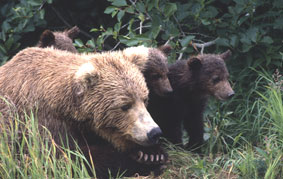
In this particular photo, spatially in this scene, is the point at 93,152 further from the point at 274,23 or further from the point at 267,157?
the point at 274,23

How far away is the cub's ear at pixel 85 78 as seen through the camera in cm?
396

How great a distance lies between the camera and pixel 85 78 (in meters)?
3.97

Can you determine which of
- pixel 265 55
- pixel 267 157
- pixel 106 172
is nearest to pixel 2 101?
pixel 106 172

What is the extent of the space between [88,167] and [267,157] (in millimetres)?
1582

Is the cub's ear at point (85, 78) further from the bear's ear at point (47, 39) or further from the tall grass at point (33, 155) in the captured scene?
the bear's ear at point (47, 39)

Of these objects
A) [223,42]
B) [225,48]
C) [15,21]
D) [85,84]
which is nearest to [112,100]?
[85,84]

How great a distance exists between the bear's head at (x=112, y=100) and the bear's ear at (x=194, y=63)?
4.90ft

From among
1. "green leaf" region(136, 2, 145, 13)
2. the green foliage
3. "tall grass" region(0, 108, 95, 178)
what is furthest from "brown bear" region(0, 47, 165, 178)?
the green foliage

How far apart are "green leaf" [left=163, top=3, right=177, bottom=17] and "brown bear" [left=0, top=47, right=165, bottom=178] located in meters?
1.73

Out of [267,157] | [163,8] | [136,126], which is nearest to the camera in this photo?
[136,126]

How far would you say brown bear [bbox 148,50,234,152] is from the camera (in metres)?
5.47

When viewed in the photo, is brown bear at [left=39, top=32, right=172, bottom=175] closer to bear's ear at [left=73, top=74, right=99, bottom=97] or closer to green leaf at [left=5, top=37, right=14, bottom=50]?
bear's ear at [left=73, top=74, right=99, bottom=97]

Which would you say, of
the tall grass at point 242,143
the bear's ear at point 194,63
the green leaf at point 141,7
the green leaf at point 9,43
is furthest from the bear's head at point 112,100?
the green leaf at point 9,43

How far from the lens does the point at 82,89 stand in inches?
158
